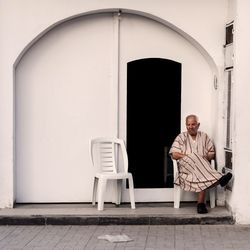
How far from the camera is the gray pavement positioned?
840cm

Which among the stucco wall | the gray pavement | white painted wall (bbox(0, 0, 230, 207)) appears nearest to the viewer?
the gray pavement

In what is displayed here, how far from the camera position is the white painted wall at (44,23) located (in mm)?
9961

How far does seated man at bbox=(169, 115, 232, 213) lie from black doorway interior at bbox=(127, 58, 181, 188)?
1.72ft

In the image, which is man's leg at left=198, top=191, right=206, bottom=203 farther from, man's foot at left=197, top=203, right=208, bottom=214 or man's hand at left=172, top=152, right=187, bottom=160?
man's hand at left=172, top=152, right=187, bottom=160

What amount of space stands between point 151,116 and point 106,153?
0.90m

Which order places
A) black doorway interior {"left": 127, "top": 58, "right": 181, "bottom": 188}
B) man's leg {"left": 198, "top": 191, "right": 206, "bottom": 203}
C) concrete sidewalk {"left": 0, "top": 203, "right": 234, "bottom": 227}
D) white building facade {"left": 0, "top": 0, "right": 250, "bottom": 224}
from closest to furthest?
concrete sidewalk {"left": 0, "top": 203, "right": 234, "bottom": 227} → man's leg {"left": 198, "top": 191, "right": 206, "bottom": 203} → white building facade {"left": 0, "top": 0, "right": 250, "bottom": 224} → black doorway interior {"left": 127, "top": 58, "right": 181, "bottom": 188}

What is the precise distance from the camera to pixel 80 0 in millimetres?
9977

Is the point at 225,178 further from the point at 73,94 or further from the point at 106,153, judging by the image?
the point at 73,94

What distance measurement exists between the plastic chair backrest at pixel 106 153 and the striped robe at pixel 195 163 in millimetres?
884

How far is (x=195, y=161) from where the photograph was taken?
974cm

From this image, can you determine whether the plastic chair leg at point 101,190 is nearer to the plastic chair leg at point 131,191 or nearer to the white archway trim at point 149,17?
the plastic chair leg at point 131,191

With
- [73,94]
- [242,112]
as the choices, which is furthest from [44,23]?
[242,112]

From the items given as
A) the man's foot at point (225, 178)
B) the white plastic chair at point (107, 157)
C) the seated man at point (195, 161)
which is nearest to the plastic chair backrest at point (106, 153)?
A: the white plastic chair at point (107, 157)

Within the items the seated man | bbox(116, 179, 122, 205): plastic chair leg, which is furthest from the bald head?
bbox(116, 179, 122, 205): plastic chair leg
